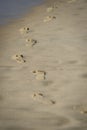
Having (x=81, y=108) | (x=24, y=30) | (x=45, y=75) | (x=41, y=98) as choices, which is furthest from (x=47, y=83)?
(x=24, y=30)

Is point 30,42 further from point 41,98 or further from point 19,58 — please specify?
point 41,98

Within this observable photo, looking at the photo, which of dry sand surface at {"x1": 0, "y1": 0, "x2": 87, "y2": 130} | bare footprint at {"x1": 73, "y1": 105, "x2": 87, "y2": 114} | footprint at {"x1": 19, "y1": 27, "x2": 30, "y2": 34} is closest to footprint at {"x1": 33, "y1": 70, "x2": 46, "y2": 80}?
dry sand surface at {"x1": 0, "y1": 0, "x2": 87, "y2": 130}

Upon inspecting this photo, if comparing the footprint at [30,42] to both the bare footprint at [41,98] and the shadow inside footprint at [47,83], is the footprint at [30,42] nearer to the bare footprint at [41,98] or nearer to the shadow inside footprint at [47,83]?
the shadow inside footprint at [47,83]

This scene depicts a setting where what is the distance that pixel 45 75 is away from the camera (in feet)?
14.5

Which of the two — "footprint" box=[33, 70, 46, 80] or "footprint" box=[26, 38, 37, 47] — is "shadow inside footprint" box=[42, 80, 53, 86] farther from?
"footprint" box=[26, 38, 37, 47]

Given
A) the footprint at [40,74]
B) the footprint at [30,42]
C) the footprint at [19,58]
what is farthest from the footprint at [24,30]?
the footprint at [40,74]

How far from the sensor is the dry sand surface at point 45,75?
10.9 ft

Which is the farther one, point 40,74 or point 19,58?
point 19,58

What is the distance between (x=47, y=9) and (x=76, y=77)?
5089 millimetres

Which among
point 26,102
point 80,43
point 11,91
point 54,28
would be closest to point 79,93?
point 26,102

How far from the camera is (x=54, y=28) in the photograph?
21.6 feet

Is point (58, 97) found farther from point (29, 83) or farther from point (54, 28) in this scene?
point (54, 28)

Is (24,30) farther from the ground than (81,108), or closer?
closer

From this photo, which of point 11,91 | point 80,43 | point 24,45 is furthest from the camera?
point 24,45
